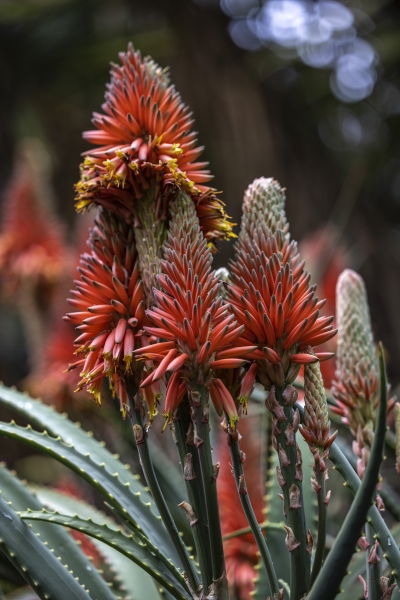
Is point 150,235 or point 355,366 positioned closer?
point 150,235

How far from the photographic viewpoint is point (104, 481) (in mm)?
595

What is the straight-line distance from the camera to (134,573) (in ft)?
2.33

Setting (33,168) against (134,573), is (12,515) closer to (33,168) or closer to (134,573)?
(134,573)

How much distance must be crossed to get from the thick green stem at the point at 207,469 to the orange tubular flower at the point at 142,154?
0.56 feet

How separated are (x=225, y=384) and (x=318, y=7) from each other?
2.89m

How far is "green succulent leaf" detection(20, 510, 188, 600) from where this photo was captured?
469 millimetres

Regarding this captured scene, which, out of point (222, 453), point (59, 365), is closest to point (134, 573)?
point (222, 453)

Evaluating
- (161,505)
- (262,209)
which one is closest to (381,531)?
(161,505)

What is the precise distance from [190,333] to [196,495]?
0.13 metres

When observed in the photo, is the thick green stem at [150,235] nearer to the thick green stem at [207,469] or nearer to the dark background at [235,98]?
the thick green stem at [207,469]

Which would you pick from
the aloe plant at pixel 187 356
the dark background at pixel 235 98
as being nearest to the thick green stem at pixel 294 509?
the aloe plant at pixel 187 356

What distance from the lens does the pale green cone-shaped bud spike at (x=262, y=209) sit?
51 cm

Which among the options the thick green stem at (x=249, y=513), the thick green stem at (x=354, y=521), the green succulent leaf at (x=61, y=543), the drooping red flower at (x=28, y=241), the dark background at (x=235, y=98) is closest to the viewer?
the thick green stem at (x=354, y=521)

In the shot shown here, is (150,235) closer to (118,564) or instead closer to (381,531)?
(381,531)
